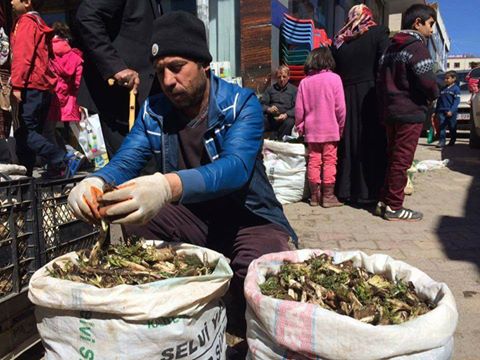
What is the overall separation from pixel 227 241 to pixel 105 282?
886 millimetres

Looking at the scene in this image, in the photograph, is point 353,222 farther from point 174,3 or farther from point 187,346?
point 174,3

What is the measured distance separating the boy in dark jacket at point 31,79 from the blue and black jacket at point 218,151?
2.93 meters

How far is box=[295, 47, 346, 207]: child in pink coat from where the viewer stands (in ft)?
16.6

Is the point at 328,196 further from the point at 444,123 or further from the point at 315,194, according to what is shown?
the point at 444,123

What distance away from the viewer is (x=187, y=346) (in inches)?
64.4

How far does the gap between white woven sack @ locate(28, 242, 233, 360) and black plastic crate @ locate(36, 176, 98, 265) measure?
55 cm

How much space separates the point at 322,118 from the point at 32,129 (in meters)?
3.33

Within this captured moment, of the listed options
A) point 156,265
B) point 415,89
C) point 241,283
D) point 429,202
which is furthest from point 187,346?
point 429,202

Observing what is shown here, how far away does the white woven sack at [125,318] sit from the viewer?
153 centimetres

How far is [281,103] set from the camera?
6848 millimetres

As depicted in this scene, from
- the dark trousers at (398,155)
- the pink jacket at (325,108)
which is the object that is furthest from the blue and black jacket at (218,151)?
the pink jacket at (325,108)

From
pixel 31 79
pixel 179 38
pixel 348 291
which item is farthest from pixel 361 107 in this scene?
pixel 348 291

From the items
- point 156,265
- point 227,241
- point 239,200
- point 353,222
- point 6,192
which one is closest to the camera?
point 156,265

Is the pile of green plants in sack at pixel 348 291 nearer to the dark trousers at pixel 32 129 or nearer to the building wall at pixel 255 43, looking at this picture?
the dark trousers at pixel 32 129
